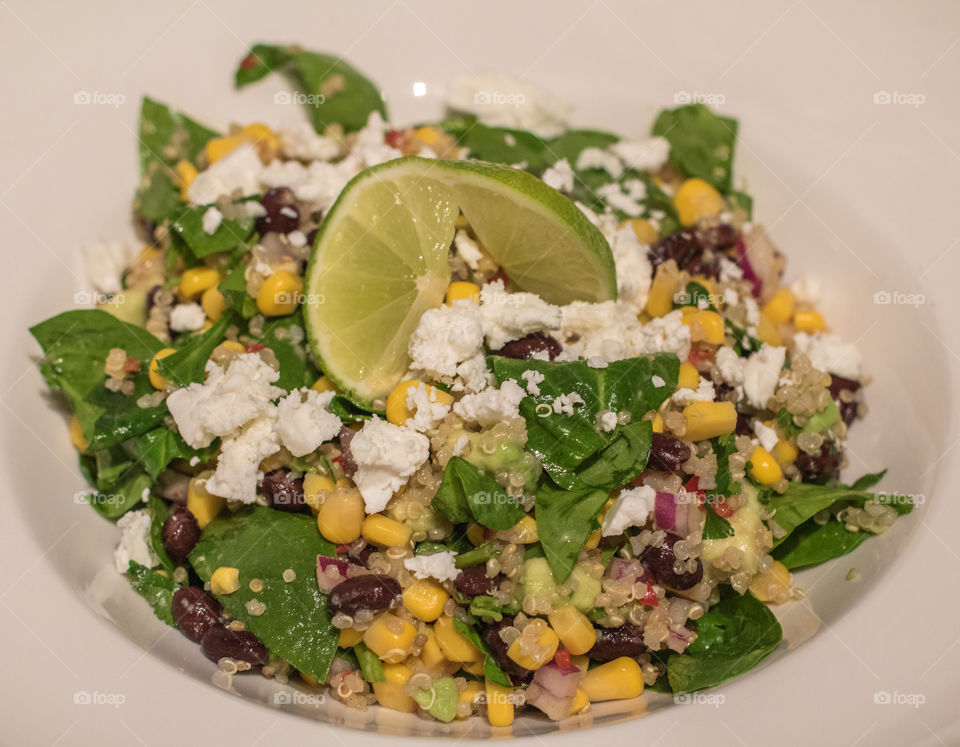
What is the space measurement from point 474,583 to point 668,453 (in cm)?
84

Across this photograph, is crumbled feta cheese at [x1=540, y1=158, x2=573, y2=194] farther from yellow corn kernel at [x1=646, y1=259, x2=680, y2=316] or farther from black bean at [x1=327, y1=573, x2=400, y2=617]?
black bean at [x1=327, y1=573, x2=400, y2=617]

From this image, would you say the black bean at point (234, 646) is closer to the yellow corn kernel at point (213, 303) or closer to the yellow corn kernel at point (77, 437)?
the yellow corn kernel at point (77, 437)

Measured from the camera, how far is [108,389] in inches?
135

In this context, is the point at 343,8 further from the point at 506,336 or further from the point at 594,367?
the point at 594,367

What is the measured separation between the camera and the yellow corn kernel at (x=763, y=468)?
3.22 m

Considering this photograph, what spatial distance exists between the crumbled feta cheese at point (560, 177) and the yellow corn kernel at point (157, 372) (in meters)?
1.81

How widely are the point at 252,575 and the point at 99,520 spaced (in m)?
0.83

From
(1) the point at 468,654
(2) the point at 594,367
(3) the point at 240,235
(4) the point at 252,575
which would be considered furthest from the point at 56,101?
(1) the point at 468,654

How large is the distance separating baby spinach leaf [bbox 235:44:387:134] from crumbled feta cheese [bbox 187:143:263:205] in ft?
1.96

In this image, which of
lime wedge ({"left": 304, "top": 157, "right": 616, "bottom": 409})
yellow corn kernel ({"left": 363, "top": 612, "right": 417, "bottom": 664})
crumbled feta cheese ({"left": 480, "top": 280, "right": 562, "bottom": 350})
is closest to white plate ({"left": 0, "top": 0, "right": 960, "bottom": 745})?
yellow corn kernel ({"left": 363, "top": 612, "right": 417, "bottom": 664})

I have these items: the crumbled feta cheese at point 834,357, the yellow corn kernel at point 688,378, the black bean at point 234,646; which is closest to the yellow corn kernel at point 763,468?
the yellow corn kernel at point 688,378

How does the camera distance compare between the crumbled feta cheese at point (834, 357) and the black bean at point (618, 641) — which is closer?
the black bean at point (618, 641)

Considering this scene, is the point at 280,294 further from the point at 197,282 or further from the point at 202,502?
the point at 202,502

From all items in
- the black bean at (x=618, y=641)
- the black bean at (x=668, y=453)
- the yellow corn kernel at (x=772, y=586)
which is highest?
the black bean at (x=668, y=453)
